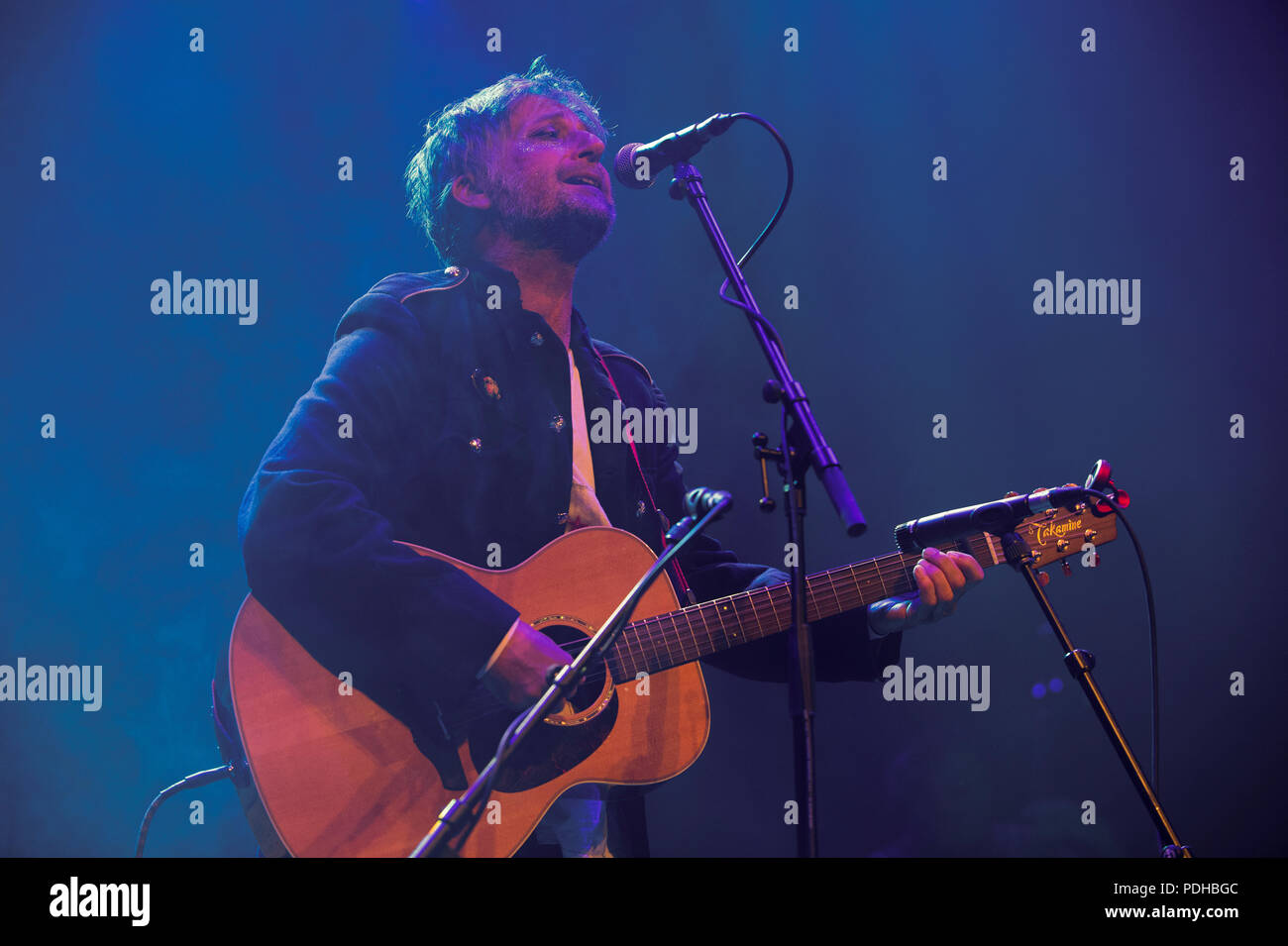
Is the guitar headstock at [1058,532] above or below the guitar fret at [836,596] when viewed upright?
above

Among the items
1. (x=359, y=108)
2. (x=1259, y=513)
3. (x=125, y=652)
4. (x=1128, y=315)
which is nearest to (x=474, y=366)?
(x=359, y=108)

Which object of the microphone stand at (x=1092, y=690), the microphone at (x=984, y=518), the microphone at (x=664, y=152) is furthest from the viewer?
the microphone at (x=664, y=152)

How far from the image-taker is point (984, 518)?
6.28ft

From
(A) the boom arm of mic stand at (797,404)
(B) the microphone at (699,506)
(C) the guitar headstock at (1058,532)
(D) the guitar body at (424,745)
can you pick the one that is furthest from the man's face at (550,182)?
(C) the guitar headstock at (1058,532)

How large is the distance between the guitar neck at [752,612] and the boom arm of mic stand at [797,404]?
2.35 ft

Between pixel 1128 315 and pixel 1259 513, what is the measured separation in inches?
40.1

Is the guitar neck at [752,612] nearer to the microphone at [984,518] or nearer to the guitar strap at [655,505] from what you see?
the guitar strap at [655,505]

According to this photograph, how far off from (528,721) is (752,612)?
41.4 inches

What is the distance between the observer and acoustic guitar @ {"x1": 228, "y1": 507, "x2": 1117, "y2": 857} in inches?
76.1

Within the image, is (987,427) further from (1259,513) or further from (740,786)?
(740,786)

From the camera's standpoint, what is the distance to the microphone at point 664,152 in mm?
2018

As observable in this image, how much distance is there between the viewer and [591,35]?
3.41m

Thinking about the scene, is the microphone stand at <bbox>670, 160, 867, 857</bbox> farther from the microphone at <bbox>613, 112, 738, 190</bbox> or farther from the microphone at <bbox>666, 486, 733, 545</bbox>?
the microphone at <bbox>613, 112, 738, 190</bbox>
